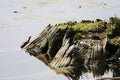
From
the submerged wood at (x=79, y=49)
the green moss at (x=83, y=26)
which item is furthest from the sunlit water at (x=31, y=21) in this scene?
the green moss at (x=83, y=26)

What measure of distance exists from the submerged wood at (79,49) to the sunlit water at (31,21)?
2.53 feet

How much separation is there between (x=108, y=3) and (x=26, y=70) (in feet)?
90.0

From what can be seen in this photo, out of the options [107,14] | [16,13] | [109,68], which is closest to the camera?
[109,68]

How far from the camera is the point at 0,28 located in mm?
52969

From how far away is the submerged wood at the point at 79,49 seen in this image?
3228cm

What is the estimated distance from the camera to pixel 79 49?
111 feet

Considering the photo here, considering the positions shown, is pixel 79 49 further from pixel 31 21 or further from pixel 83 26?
pixel 31 21

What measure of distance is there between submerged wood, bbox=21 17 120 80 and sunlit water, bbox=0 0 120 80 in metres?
0.77

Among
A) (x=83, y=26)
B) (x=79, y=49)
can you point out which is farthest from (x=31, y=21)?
(x=79, y=49)

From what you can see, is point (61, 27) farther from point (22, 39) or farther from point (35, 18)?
point (35, 18)

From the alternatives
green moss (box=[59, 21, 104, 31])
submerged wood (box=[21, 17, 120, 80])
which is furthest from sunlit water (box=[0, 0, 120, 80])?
green moss (box=[59, 21, 104, 31])

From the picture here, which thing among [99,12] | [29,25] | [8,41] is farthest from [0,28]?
[99,12]

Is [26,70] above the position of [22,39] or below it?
above

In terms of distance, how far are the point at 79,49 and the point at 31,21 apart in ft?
72.5
